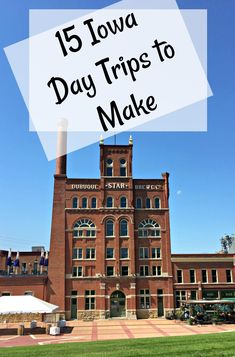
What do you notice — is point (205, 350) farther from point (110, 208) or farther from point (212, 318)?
point (110, 208)

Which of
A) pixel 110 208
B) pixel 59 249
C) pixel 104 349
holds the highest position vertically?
pixel 110 208

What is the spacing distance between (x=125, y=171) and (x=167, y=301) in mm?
16337

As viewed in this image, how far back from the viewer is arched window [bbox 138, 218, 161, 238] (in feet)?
148

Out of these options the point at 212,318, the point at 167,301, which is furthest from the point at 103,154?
the point at 212,318

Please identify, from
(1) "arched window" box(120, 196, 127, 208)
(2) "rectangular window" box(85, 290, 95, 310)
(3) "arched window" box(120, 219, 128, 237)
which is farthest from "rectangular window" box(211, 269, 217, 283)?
(2) "rectangular window" box(85, 290, 95, 310)

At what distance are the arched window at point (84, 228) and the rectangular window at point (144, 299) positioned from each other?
348 inches

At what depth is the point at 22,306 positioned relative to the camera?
96.5 feet

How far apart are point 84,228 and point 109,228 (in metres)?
3.02

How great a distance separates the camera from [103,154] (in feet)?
152

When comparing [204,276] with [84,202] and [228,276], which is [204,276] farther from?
[84,202]

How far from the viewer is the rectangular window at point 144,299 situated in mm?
43000

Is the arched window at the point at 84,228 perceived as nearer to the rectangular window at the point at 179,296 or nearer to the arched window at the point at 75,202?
the arched window at the point at 75,202

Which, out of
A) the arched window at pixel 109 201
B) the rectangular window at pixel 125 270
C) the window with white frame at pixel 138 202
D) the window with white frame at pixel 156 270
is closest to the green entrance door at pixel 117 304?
the rectangular window at pixel 125 270

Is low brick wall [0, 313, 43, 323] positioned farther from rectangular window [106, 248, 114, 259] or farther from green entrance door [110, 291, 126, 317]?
rectangular window [106, 248, 114, 259]
